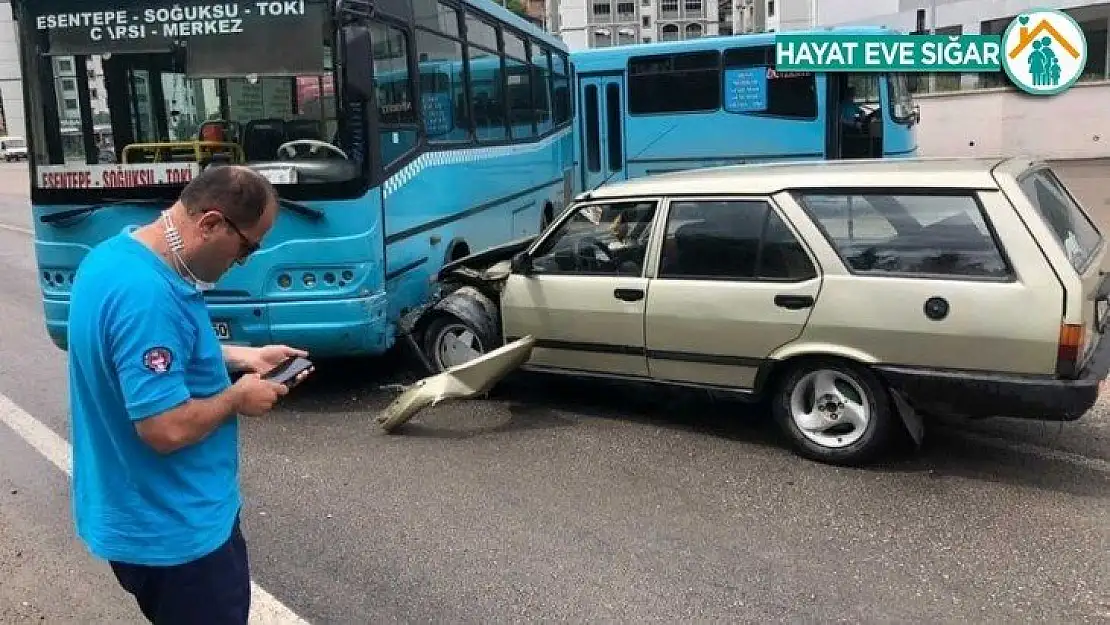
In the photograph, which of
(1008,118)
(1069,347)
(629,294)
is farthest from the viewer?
(1008,118)

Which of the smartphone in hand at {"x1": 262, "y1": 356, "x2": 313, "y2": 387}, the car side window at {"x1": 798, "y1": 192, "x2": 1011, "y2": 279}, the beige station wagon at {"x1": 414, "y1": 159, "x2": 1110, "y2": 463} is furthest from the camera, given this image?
the car side window at {"x1": 798, "y1": 192, "x2": 1011, "y2": 279}

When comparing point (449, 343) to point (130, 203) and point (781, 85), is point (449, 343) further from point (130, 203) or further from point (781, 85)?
point (781, 85)

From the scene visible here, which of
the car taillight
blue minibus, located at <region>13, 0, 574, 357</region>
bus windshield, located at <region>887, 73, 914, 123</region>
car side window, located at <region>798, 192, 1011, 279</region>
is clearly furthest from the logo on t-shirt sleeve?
bus windshield, located at <region>887, 73, 914, 123</region>

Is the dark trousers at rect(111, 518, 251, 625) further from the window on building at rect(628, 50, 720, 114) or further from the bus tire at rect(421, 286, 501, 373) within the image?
the window on building at rect(628, 50, 720, 114)

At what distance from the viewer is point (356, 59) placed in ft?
19.3

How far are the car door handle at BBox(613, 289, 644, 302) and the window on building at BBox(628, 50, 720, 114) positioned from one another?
1064 centimetres

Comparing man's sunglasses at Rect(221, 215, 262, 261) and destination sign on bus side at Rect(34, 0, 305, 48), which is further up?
destination sign on bus side at Rect(34, 0, 305, 48)

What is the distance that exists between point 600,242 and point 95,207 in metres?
3.41

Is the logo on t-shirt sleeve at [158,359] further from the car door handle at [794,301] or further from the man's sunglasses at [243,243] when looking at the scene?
the car door handle at [794,301]

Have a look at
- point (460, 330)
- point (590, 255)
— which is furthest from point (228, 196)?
point (460, 330)

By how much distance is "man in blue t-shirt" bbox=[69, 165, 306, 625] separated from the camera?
2057 millimetres

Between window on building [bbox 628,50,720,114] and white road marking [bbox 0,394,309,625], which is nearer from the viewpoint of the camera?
white road marking [bbox 0,394,309,625]

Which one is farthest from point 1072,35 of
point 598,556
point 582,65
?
point 598,556

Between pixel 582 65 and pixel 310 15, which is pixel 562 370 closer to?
pixel 310 15
